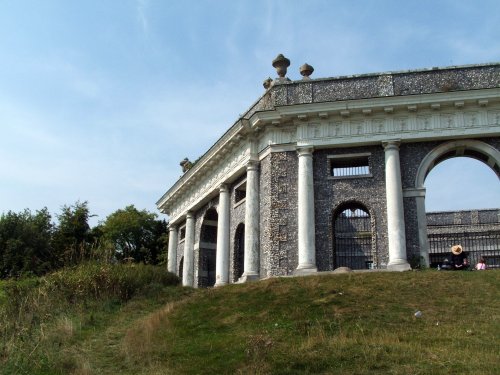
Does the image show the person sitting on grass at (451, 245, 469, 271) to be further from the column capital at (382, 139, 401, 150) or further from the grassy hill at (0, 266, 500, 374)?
the column capital at (382, 139, 401, 150)

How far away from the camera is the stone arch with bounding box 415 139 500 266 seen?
22.8 meters

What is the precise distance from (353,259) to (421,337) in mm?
20146

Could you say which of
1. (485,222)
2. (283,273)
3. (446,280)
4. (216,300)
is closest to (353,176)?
(283,273)

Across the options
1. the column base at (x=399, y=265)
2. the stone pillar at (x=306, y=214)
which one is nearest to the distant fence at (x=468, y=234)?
the column base at (x=399, y=265)

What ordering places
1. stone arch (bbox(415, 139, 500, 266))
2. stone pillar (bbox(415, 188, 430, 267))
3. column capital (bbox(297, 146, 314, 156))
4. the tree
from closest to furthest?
stone pillar (bbox(415, 188, 430, 267)) → stone arch (bbox(415, 139, 500, 266)) → column capital (bbox(297, 146, 314, 156)) → the tree

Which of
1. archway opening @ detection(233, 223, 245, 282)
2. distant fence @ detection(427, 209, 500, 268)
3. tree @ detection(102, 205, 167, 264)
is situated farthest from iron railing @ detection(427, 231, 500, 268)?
tree @ detection(102, 205, 167, 264)

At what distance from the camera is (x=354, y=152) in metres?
24.1

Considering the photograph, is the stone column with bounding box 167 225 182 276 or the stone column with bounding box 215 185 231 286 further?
the stone column with bounding box 167 225 182 276

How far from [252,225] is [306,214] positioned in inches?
107

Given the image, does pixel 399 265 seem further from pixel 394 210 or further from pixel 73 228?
pixel 73 228

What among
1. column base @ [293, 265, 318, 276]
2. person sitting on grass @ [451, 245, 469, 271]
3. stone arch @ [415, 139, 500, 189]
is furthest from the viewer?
stone arch @ [415, 139, 500, 189]

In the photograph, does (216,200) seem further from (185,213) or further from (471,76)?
(471,76)

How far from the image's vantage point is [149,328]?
48.8 ft

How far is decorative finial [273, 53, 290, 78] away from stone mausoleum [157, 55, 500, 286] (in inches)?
1.8
